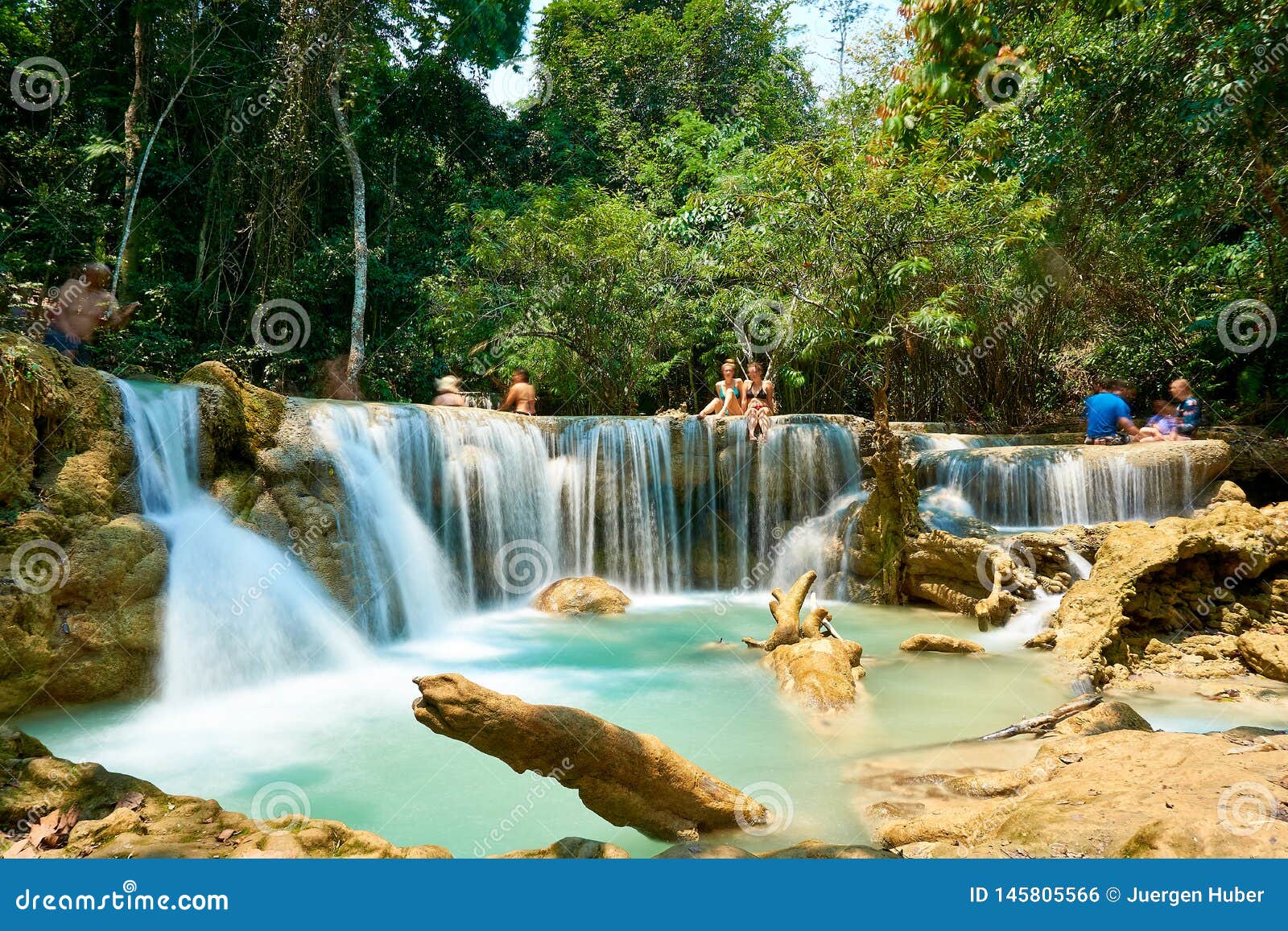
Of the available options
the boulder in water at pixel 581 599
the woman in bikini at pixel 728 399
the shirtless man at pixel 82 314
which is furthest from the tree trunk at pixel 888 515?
the shirtless man at pixel 82 314

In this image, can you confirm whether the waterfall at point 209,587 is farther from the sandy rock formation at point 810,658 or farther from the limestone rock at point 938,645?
the limestone rock at point 938,645

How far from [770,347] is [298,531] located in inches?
373

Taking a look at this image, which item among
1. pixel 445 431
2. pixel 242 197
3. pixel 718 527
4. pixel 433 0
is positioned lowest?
pixel 718 527

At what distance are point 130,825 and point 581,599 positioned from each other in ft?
21.4

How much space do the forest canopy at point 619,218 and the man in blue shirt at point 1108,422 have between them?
2.13 metres

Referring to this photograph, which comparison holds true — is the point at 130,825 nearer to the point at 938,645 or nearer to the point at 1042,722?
the point at 1042,722

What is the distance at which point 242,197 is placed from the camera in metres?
16.6

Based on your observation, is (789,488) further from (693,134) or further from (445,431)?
(693,134)

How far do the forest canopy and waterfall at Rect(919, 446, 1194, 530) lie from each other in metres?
1.76

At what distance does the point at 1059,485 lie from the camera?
1015cm

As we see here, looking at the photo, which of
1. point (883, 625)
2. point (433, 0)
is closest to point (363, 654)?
point (883, 625)

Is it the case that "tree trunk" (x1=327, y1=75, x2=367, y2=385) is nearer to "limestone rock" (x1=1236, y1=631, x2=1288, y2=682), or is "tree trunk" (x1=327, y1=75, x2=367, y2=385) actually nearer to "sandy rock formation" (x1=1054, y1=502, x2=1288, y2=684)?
"sandy rock formation" (x1=1054, y1=502, x2=1288, y2=684)

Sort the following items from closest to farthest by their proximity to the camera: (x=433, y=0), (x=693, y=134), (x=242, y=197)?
1. (x=242, y=197)
2. (x=433, y=0)
3. (x=693, y=134)

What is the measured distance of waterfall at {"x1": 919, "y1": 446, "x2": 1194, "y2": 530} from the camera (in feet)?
31.7
